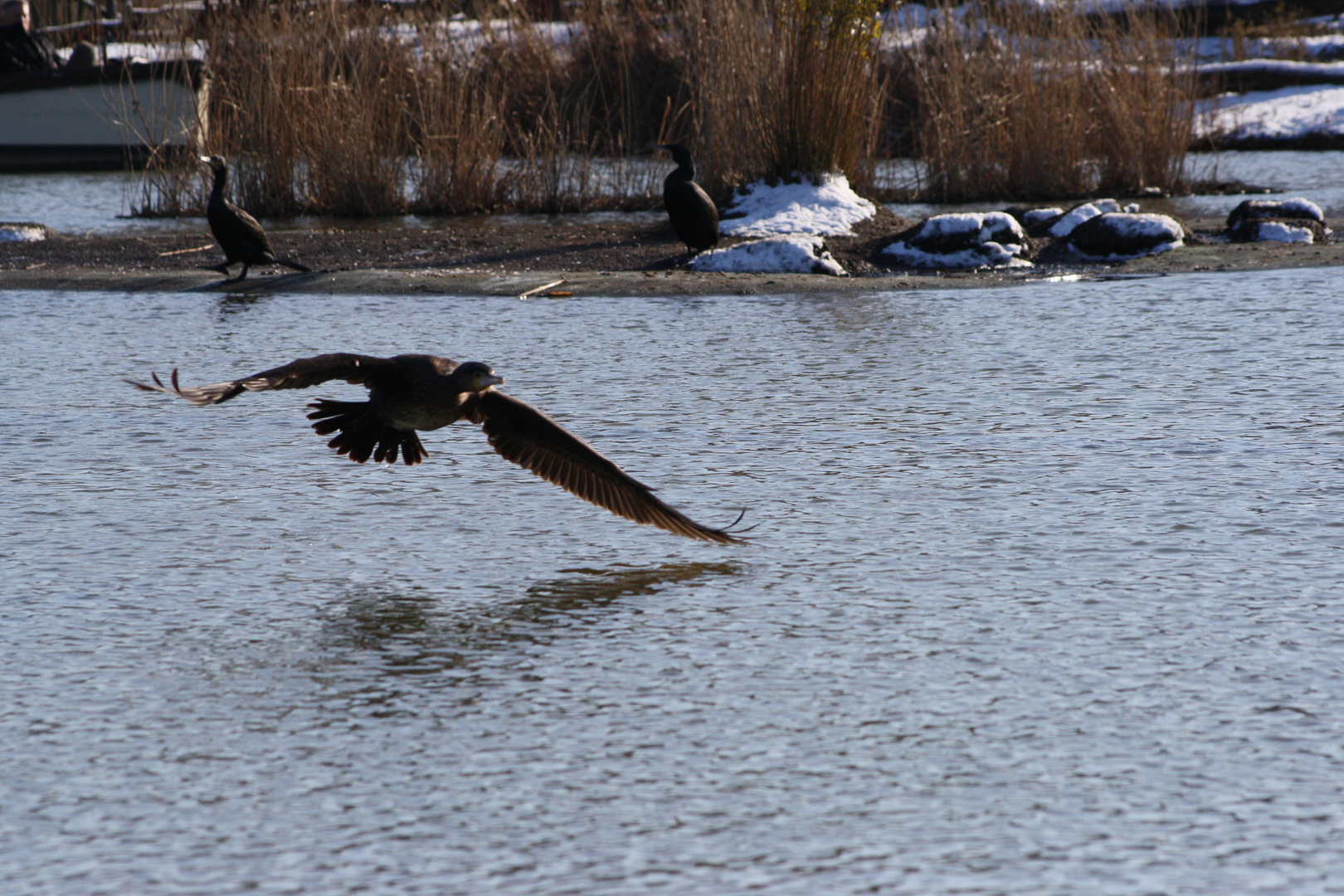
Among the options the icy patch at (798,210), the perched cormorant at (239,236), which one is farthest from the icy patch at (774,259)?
the perched cormorant at (239,236)

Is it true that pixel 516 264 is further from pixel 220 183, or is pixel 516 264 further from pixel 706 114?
pixel 706 114

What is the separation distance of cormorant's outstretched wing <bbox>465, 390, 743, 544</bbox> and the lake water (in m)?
0.15

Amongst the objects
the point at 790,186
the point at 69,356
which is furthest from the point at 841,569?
the point at 790,186

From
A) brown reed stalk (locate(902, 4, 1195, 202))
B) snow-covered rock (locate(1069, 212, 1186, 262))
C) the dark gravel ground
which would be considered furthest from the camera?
brown reed stalk (locate(902, 4, 1195, 202))

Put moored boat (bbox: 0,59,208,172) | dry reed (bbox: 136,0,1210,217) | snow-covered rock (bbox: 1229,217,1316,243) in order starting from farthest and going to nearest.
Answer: moored boat (bbox: 0,59,208,172) → dry reed (bbox: 136,0,1210,217) → snow-covered rock (bbox: 1229,217,1316,243)

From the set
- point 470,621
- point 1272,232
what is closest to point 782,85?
point 1272,232

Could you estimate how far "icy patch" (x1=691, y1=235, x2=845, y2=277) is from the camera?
935 centimetres

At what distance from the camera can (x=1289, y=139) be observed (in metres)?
17.5

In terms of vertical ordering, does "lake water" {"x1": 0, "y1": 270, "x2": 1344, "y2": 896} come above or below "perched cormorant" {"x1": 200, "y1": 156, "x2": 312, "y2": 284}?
below

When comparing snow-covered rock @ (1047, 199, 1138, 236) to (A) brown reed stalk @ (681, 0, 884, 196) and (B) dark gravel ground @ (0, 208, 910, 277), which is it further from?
(A) brown reed stalk @ (681, 0, 884, 196)

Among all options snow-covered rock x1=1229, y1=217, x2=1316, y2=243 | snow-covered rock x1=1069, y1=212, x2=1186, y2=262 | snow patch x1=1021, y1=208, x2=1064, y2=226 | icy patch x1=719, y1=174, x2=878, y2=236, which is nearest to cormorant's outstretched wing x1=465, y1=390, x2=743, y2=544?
snow-covered rock x1=1069, y1=212, x2=1186, y2=262

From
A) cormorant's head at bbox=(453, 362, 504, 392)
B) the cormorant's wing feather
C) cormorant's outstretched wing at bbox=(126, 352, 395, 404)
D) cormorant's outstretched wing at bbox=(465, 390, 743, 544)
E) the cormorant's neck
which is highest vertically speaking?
the cormorant's neck

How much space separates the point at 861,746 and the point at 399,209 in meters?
10.3

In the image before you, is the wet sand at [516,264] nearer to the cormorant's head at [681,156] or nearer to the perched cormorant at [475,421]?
the cormorant's head at [681,156]
